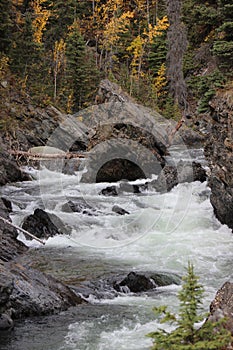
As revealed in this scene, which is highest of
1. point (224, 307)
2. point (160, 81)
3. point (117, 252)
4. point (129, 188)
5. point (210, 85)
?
point (210, 85)

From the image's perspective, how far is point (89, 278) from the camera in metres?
9.37

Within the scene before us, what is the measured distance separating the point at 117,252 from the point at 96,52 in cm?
3681

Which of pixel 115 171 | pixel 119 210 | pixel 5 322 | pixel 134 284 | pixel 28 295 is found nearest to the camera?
pixel 5 322

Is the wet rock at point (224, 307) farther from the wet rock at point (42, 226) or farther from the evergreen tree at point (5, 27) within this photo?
the evergreen tree at point (5, 27)

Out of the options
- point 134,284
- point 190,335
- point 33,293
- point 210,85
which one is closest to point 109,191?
point 210,85

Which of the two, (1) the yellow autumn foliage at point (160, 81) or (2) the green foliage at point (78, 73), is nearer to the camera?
(2) the green foliage at point (78, 73)

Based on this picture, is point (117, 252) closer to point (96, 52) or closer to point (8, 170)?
point (8, 170)

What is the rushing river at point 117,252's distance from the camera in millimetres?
6758

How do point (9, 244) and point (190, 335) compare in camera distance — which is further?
point (9, 244)

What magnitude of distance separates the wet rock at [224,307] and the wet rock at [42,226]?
7668 millimetres

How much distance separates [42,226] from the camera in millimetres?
12766

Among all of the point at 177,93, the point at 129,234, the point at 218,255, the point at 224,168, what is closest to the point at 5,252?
the point at 129,234

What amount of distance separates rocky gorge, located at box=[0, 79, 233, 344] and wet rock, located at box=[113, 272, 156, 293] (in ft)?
0.07

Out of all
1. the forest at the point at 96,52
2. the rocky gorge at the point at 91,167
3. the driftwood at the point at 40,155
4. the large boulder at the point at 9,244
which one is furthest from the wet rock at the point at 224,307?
the driftwood at the point at 40,155
